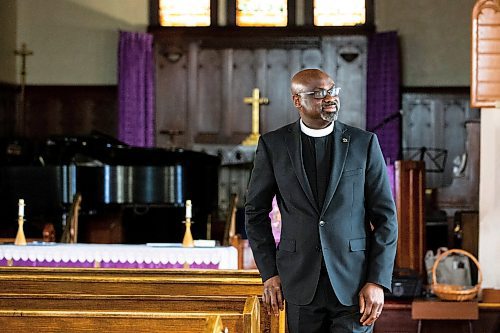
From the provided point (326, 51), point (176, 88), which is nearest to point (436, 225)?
point (326, 51)

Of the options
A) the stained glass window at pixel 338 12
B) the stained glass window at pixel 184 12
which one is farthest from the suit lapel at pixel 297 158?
the stained glass window at pixel 184 12

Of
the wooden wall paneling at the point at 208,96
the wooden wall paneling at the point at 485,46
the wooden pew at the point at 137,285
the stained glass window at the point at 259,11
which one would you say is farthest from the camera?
the stained glass window at the point at 259,11

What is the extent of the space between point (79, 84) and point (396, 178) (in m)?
7.50

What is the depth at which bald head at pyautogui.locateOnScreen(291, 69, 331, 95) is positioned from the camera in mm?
3371

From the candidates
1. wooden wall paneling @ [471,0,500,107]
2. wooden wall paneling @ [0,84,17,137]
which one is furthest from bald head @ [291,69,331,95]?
wooden wall paneling @ [0,84,17,137]

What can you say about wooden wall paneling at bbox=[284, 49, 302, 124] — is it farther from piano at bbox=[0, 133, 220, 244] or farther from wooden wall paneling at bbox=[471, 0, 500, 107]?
wooden wall paneling at bbox=[471, 0, 500, 107]

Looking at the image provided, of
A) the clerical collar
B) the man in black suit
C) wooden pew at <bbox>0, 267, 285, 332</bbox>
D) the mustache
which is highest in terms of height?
the mustache

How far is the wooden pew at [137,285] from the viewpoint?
4117mm

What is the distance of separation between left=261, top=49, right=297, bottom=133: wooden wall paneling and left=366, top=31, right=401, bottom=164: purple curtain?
1.12 metres

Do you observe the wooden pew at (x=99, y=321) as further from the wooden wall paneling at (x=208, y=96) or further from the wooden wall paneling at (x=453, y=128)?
the wooden wall paneling at (x=453, y=128)

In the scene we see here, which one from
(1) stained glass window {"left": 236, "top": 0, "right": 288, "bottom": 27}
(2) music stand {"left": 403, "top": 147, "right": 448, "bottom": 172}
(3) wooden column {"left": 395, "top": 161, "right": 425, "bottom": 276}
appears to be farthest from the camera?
(1) stained glass window {"left": 236, "top": 0, "right": 288, "bottom": 27}

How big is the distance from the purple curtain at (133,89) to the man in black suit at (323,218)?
425 inches

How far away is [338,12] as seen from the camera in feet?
48.2

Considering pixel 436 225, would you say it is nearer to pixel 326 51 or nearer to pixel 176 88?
pixel 326 51
